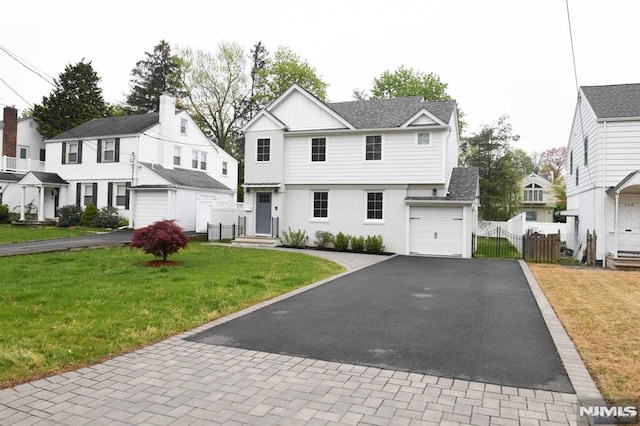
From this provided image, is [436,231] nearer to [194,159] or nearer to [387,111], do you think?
[387,111]

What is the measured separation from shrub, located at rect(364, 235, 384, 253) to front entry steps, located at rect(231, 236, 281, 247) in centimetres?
463

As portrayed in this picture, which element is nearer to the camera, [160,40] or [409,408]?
[409,408]

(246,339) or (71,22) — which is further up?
(71,22)

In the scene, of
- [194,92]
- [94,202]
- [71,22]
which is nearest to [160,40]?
[194,92]

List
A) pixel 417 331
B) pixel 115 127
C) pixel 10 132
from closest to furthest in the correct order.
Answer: pixel 417 331, pixel 115 127, pixel 10 132

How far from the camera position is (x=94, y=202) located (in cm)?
2927

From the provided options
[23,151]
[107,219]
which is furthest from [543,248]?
[23,151]

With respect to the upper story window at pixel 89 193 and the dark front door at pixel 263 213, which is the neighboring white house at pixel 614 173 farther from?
the upper story window at pixel 89 193

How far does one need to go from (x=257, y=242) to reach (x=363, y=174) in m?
6.32

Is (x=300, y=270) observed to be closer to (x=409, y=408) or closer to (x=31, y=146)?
(x=409, y=408)

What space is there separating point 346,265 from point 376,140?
7892 mm

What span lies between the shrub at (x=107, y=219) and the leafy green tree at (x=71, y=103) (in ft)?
52.6

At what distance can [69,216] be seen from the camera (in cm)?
2806

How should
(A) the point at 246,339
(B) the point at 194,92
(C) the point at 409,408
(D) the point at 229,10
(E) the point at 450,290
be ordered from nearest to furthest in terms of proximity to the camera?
(C) the point at 409,408, (A) the point at 246,339, (E) the point at 450,290, (D) the point at 229,10, (B) the point at 194,92
